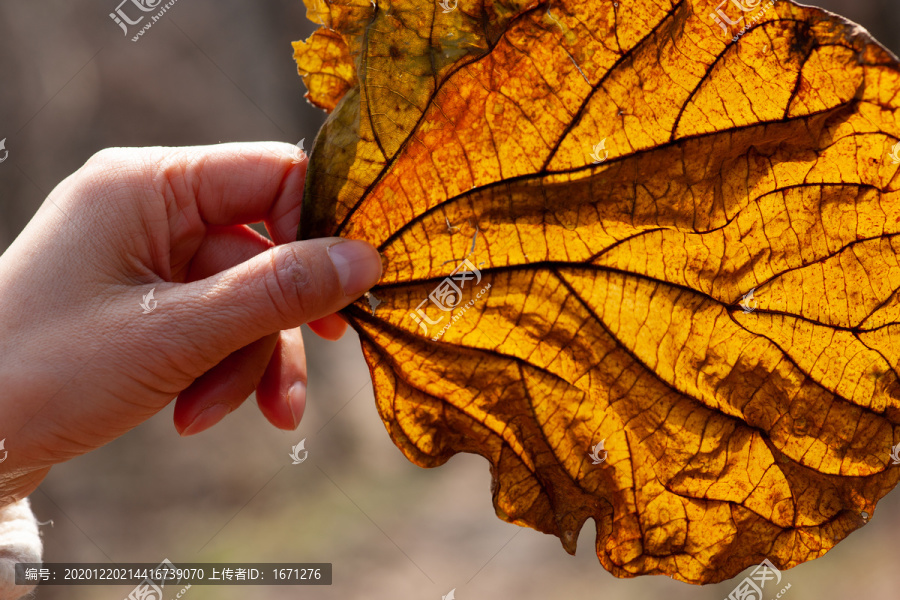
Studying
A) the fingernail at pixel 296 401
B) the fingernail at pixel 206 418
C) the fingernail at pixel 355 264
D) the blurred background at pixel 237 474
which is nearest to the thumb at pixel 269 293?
the fingernail at pixel 355 264

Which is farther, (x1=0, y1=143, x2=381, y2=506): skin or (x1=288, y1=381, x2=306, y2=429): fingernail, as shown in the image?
(x1=288, y1=381, x2=306, y2=429): fingernail

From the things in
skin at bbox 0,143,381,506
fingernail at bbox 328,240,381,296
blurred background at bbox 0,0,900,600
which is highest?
fingernail at bbox 328,240,381,296

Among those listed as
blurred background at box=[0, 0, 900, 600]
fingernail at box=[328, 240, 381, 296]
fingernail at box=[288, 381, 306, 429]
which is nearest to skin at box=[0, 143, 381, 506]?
fingernail at box=[328, 240, 381, 296]

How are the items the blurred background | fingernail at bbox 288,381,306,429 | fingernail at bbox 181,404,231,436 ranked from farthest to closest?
the blurred background < fingernail at bbox 288,381,306,429 < fingernail at bbox 181,404,231,436

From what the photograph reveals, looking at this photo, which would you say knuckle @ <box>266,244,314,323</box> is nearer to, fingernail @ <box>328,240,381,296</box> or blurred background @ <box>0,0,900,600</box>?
fingernail @ <box>328,240,381,296</box>

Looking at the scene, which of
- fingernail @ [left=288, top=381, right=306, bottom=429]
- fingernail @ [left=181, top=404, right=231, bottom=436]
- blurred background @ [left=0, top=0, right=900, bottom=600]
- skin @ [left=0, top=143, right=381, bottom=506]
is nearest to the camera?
skin @ [left=0, top=143, right=381, bottom=506]

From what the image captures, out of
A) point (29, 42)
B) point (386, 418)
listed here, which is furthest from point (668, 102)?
point (29, 42)

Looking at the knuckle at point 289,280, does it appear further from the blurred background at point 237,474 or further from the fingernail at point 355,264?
the blurred background at point 237,474

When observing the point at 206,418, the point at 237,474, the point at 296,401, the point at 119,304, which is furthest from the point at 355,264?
the point at 237,474

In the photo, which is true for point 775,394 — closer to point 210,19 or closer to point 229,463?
point 229,463
